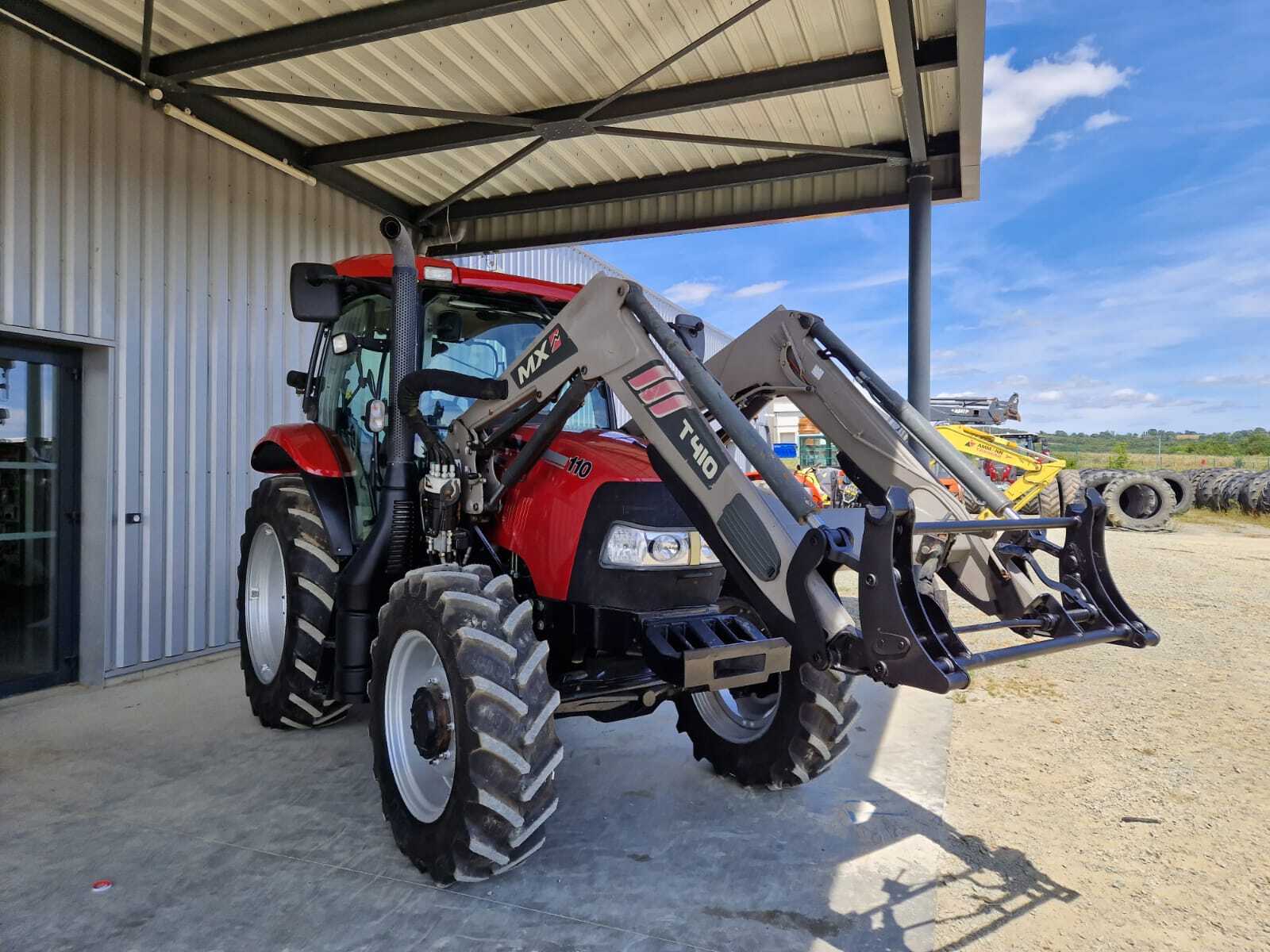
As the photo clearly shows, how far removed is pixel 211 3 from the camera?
4.86 metres

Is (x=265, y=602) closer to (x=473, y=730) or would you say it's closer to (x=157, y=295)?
(x=157, y=295)

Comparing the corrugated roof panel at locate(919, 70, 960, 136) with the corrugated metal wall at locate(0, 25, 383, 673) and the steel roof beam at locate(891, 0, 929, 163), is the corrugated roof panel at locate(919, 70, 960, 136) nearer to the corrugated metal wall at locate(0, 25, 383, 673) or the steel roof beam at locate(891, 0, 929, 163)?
the steel roof beam at locate(891, 0, 929, 163)

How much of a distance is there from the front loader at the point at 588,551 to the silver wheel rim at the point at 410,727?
0.04ft

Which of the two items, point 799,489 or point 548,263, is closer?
point 799,489

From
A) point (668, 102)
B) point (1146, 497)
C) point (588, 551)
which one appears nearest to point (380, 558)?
point (588, 551)

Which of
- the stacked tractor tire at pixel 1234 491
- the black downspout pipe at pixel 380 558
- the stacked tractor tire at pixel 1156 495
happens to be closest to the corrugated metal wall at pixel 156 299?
the black downspout pipe at pixel 380 558

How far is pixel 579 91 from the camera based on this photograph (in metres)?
6.04

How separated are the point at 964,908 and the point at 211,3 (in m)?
5.80

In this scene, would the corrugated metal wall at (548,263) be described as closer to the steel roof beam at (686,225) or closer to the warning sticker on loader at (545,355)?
the steel roof beam at (686,225)

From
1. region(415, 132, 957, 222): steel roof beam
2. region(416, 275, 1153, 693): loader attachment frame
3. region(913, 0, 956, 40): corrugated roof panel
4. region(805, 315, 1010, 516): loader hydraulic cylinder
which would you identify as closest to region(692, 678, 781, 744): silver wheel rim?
region(416, 275, 1153, 693): loader attachment frame

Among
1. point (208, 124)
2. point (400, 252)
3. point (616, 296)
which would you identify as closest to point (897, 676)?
point (616, 296)

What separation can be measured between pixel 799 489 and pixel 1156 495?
1778 cm

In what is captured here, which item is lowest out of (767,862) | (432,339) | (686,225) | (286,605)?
(767,862)

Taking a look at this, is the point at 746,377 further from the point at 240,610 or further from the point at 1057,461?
the point at 1057,461
